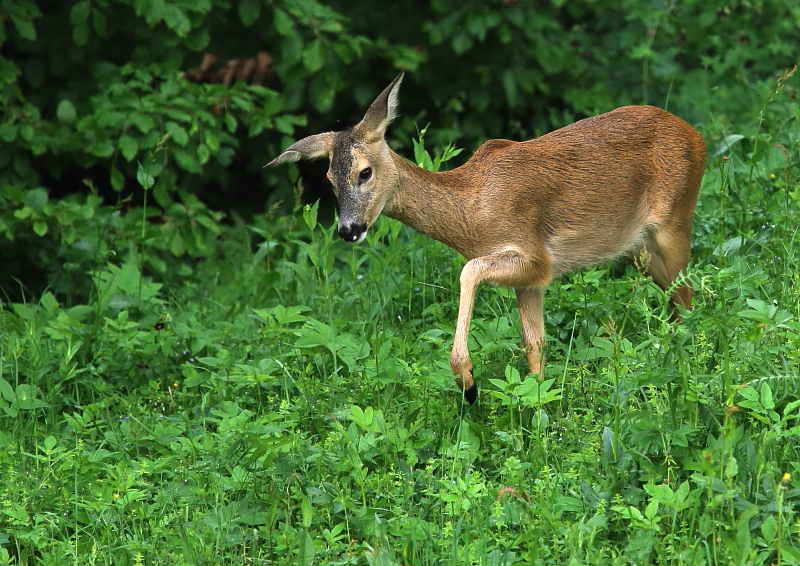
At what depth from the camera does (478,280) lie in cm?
494

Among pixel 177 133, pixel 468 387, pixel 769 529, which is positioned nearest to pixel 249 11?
pixel 177 133

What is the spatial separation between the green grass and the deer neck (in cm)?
47

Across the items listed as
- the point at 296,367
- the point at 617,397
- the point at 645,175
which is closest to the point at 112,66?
the point at 296,367

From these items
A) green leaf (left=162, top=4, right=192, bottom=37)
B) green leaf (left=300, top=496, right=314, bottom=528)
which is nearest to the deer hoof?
green leaf (left=300, top=496, right=314, bottom=528)

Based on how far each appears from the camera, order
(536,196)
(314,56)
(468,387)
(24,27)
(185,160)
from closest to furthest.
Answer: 1. (468,387)
2. (536,196)
3. (24,27)
4. (185,160)
5. (314,56)

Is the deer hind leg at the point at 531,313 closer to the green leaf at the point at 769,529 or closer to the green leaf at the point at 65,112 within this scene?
the green leaf at the point at 769,529

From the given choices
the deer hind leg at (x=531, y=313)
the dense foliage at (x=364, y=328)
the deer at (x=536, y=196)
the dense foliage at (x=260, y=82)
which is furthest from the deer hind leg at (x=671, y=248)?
the dense foliage at (x=260, y=82)

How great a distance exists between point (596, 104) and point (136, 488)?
17.6ft

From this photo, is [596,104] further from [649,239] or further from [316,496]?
[316,496]

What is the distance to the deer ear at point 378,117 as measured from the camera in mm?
5125

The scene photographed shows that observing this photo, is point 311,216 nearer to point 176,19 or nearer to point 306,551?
point 176,19

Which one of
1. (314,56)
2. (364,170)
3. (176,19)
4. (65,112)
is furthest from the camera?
(314,56)

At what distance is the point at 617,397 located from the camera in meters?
3.94

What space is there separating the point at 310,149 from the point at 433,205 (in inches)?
26.3
